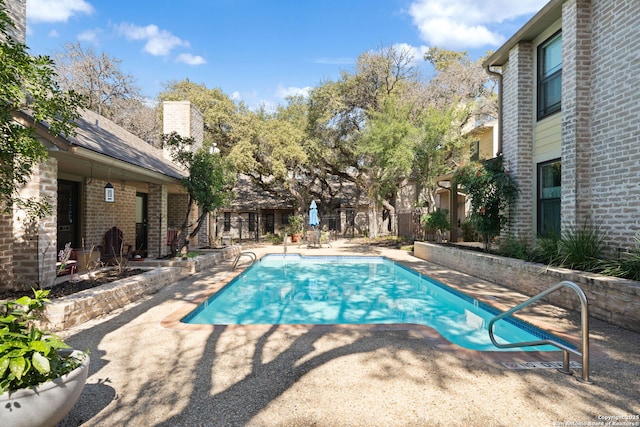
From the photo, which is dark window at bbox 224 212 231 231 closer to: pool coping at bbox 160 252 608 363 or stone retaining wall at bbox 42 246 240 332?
stone retaining wall at bbox 42 246 240 332

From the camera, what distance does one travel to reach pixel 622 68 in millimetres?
6613

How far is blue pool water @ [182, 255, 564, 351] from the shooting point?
5.73 meters

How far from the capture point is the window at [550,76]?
335 inches

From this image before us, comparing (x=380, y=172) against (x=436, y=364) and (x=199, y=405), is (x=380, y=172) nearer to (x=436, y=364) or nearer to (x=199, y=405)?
(x=436, y=364)

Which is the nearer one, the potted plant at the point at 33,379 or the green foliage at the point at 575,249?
the potted plant at the point at 33,379

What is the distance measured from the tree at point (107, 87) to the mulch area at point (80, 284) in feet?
57.8

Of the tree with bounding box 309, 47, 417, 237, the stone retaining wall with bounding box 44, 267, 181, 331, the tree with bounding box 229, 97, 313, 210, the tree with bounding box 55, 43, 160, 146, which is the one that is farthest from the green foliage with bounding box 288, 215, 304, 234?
the stone retaining wall with bounding box 44, 267, 181, 331

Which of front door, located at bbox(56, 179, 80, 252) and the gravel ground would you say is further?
front door, located at bbox(56, 179, 80, 252)

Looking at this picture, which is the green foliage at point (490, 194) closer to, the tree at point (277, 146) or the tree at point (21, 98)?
the tree at point (21, 98)

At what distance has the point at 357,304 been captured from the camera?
7758 millimetres

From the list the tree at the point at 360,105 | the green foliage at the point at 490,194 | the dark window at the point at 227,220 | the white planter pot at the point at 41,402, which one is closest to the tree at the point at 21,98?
the white planter pot at the point at 41,402

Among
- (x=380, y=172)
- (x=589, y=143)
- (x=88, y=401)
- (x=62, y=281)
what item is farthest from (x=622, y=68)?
(x=380, y=172)

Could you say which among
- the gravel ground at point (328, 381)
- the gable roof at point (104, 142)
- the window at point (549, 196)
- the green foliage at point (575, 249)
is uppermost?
the gable roof at point (104, 142)

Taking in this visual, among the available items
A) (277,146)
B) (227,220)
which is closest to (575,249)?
(277,146)
